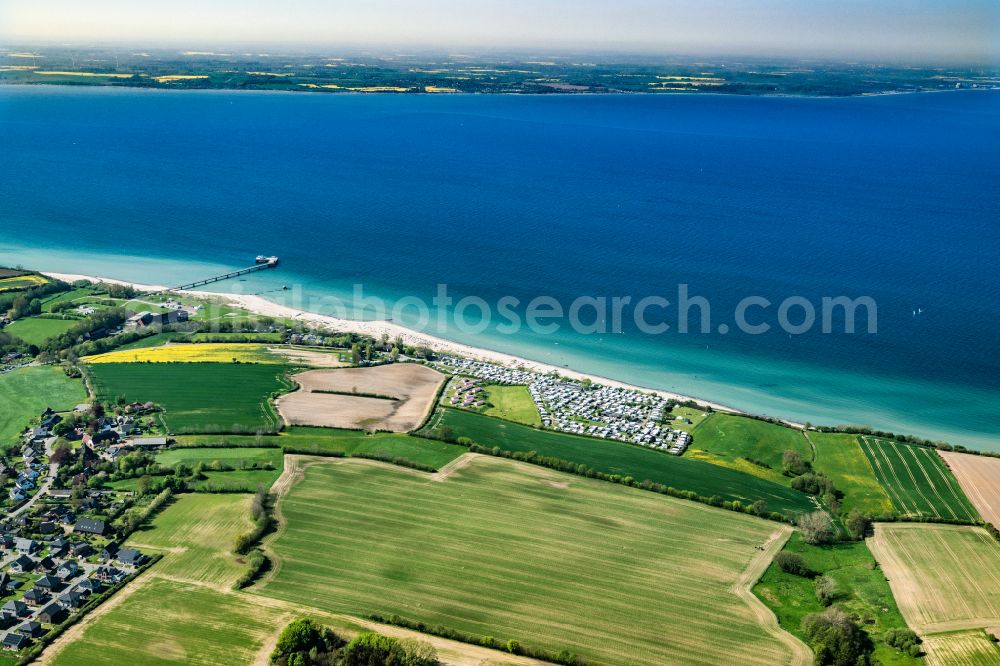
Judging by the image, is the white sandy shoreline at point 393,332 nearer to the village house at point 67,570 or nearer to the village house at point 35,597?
the village house at point 67,570

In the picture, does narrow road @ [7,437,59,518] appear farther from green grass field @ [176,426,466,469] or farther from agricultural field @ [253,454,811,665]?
agricultural field @ [253,454,811,665]

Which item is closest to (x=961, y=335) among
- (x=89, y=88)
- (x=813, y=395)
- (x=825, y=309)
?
(x=825, y=309)

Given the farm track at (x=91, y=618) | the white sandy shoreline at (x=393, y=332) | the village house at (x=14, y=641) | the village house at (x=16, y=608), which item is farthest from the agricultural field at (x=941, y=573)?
the village house at (x=16, y=608)

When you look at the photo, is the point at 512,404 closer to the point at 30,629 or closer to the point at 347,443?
the point at 347,443

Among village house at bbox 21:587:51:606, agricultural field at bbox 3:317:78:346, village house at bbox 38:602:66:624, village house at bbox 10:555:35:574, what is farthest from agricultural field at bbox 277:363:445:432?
agricultural field at bbox 3:317:78:346

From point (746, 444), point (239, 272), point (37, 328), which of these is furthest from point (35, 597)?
point (239, 272)

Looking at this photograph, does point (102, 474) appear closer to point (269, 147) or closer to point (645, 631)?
point (645, 631)
